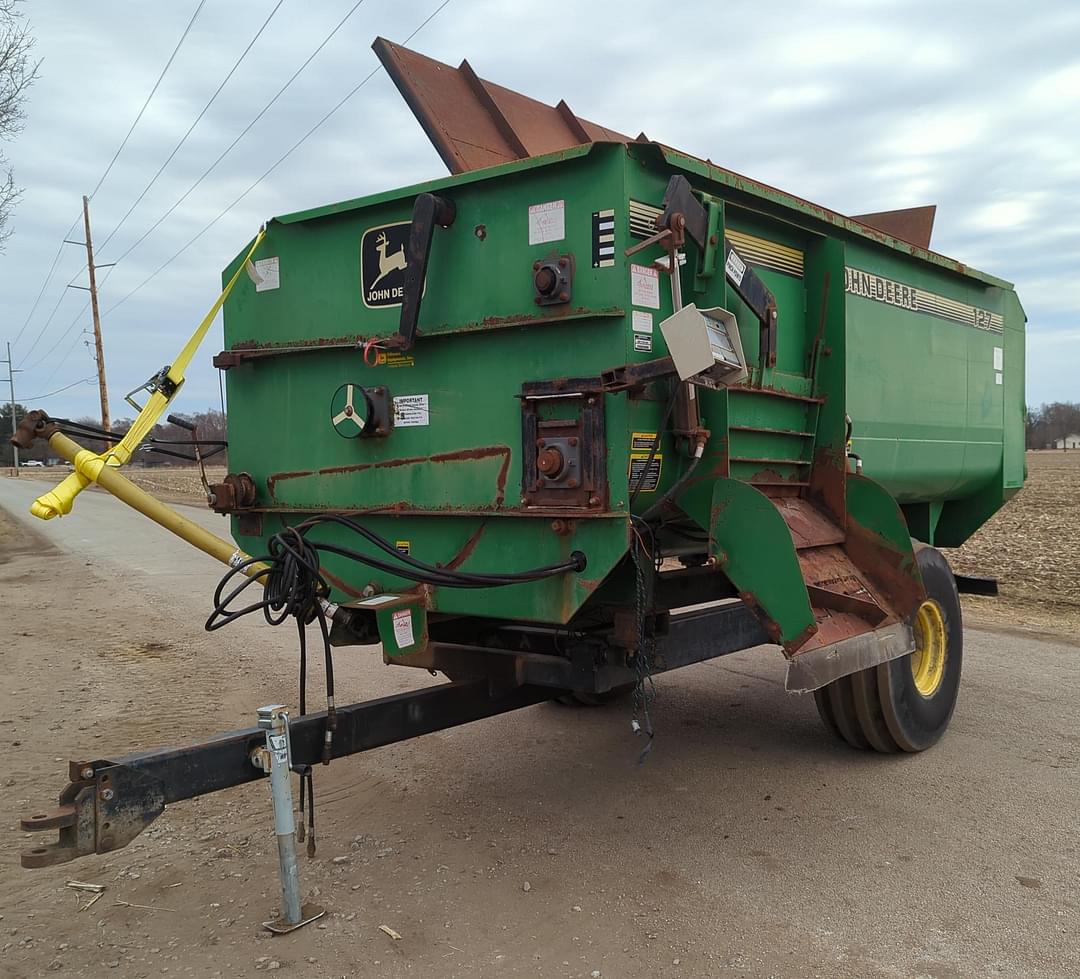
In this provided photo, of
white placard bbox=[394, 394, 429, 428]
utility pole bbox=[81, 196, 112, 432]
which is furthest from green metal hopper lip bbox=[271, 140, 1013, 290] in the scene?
utility pole bbox=[81, 196, 112, 432]

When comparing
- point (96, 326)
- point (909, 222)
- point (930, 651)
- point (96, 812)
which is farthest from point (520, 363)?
point (96, 326)

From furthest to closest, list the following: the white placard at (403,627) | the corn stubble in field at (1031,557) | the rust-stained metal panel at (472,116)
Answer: the corn stubble in field at (1031,557) → the rust-stained metal panel at (472,116) → the white placard at (403,627)

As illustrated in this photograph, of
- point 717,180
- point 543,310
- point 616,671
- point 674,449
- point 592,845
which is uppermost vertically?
point 717,180

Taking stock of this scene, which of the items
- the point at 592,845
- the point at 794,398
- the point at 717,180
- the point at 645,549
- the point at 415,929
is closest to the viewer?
the point at 415,929

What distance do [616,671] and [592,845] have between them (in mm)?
777

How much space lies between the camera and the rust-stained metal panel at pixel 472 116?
14.2 feet

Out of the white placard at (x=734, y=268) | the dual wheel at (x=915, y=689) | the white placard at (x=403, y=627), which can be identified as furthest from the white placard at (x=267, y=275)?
the dual wheel at (x=915, y=689)

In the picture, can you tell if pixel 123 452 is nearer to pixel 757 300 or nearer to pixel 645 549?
pixel 645 549

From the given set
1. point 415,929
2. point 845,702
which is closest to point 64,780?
point 415,929

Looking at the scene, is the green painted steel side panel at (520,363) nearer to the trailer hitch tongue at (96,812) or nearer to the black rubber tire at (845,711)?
the black rubber tire at (845,711)

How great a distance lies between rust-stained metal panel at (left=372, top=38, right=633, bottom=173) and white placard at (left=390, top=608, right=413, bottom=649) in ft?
6.45

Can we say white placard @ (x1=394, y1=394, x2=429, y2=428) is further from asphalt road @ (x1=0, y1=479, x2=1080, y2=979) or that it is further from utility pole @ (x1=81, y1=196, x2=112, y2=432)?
utility pole @ (x1=81, y1=196, x2=112, y2=432)

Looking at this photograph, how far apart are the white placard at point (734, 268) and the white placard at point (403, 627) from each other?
1863 mm

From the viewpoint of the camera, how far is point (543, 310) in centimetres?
356
